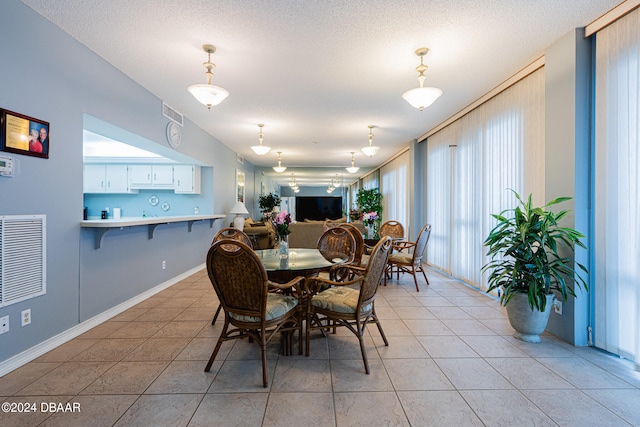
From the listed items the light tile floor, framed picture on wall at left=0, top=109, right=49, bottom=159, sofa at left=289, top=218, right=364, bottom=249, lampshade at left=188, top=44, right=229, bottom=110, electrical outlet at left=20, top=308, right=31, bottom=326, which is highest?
lampshade at left=188, top=44, right=229, bottom=110

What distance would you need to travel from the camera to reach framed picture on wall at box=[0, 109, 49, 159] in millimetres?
2072

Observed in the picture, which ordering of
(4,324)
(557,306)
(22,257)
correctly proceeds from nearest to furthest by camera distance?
(4,324), (22,257), (557,306)

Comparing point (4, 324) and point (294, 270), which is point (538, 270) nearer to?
point (294, 270)

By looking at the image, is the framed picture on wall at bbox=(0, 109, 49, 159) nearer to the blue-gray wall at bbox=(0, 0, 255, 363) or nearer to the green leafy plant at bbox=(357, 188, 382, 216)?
the blue-gray wall at bbox=(0, 0, 255, 363)

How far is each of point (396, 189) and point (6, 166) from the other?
7.84 metres

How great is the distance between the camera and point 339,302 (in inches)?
88.3

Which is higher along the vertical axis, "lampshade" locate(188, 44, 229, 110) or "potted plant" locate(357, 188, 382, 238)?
"lampshade" locate(188, 44, 229, 110)

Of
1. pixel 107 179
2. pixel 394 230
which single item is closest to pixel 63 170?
pixel 107 179

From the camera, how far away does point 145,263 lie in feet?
12.7

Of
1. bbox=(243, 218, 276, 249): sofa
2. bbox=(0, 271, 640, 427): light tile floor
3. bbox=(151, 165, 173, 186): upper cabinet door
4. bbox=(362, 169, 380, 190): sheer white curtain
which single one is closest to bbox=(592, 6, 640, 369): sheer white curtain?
bbox=(0, 271, 640, 427): light tile floor

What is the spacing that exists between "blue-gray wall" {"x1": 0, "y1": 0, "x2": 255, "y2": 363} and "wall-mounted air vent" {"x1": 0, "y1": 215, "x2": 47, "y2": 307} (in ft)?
0.19

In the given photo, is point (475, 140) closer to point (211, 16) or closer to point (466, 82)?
point (466, 82)

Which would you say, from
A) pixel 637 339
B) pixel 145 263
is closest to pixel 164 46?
pixel 145 263

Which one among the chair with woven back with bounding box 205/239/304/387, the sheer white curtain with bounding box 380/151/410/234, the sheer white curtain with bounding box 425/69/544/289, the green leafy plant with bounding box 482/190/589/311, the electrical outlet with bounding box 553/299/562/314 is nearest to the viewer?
the chair with woven back with bounding box 205/239/304/387
